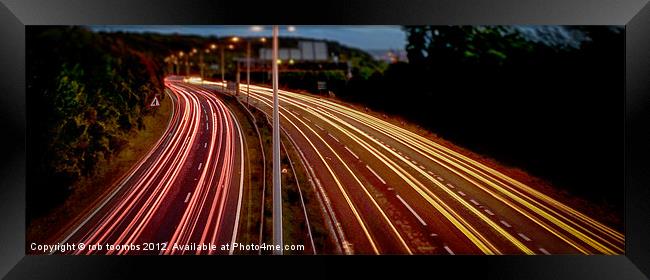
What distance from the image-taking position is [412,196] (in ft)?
16.0

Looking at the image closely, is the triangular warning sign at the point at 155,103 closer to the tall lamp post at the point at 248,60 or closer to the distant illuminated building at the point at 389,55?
the tall lamp post at the point at 248,60

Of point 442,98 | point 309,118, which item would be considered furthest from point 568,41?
point 309,118

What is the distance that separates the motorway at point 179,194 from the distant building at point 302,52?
76cm

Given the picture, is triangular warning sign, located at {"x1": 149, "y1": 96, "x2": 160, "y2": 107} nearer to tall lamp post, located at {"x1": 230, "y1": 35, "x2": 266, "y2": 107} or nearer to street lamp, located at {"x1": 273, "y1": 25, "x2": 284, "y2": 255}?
tall lamp post, located at {"x1": 230, "y1": 35, "x2": 266, "y2": 107}

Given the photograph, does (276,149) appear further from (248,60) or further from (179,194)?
(179,194)

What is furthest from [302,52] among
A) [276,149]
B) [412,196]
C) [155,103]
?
[412,196]

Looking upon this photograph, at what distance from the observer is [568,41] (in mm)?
4730

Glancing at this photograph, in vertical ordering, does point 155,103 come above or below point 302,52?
below

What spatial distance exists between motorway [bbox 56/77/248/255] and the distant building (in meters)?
0.76

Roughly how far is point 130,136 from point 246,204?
4.17ft
